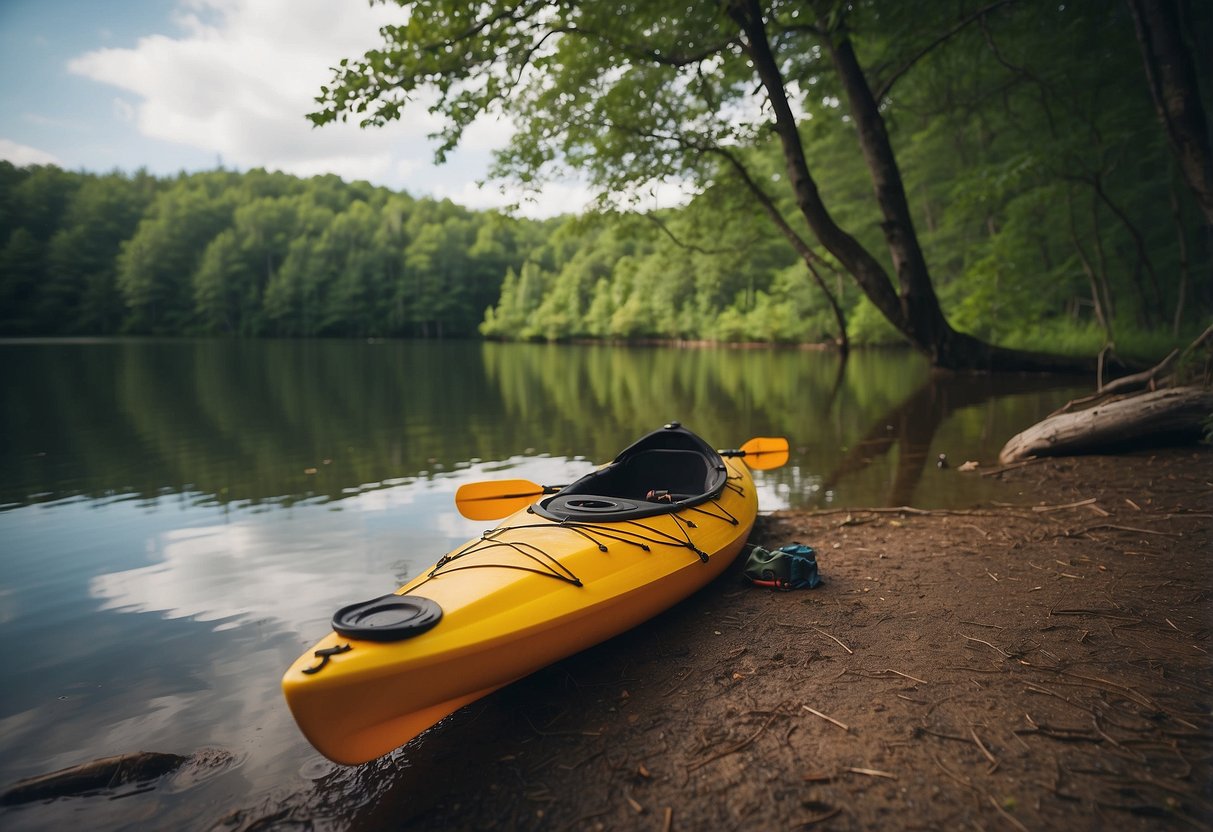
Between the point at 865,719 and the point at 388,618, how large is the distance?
6.41ft

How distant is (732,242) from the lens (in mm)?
34219

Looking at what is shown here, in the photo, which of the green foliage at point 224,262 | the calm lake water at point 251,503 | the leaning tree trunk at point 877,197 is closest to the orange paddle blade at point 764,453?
the calm lake water at point 251,503

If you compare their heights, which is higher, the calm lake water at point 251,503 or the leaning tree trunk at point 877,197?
the leaning tree trunk at point 877,197

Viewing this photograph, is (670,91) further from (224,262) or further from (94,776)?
(224,262)

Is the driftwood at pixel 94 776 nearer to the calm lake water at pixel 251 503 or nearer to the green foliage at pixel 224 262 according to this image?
the calm lake water at pixel 251 503

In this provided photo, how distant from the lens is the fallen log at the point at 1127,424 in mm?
6660

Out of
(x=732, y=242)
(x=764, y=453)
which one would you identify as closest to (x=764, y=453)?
(x=764, y=453)

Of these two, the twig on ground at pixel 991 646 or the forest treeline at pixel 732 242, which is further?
the forest treeline at pixel 732 242

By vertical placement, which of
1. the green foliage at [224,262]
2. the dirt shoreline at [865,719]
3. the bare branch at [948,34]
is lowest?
the dirt shoreline at [865,719]

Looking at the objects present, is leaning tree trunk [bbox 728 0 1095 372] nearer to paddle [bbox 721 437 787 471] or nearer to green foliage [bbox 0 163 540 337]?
paddle [bbox 721 437 787 471]

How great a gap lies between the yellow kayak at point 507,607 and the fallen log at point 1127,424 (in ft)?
16.1

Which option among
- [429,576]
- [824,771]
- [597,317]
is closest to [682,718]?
[824,771]

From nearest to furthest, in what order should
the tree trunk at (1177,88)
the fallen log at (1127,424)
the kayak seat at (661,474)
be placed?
the kayak seat at (661,474) → the tree trunk at (1177,88) → the fallen log at (1127,424)

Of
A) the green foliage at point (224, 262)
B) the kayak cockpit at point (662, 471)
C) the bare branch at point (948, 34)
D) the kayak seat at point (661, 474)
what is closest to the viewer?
the kayak cockpit at point (662, 471)
